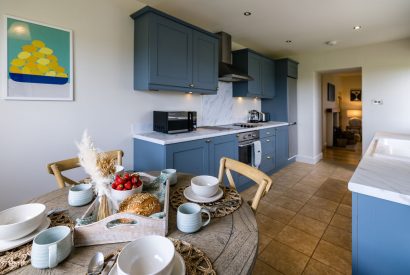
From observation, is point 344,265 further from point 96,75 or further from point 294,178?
point 96,75

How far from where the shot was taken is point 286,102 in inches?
175

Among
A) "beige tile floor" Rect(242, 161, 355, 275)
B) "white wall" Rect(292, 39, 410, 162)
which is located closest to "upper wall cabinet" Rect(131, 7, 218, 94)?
"beige tile floor" Rect(242, 161, 355, 275)

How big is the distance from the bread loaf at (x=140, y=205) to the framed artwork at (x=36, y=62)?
1.60m

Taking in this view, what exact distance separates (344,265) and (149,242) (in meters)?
1.76

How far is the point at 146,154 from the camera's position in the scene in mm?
2371

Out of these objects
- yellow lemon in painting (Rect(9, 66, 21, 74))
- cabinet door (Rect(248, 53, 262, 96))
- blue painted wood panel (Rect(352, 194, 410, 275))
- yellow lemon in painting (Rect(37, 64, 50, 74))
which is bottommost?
blue painted wood panel (Rect(352, 194, 410, 275))

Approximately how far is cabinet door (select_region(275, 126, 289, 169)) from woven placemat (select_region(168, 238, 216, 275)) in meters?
3.63

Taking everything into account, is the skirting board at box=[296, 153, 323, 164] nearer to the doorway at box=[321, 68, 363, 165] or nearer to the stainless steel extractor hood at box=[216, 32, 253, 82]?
the doorway at box=[321, 68, 363, 165]

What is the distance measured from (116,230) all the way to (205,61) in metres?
2.53

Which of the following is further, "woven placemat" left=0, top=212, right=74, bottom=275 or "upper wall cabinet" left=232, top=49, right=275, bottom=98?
"upper wall cabinet" left=232, top=49, right=275, bottom=98

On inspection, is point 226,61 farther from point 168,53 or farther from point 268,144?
point 268,144

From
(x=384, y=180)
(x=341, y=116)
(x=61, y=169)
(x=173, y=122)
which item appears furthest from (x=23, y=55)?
(x=341, y=116)

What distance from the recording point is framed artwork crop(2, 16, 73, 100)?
1.65 metres

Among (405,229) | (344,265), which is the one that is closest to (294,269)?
(344,265)
